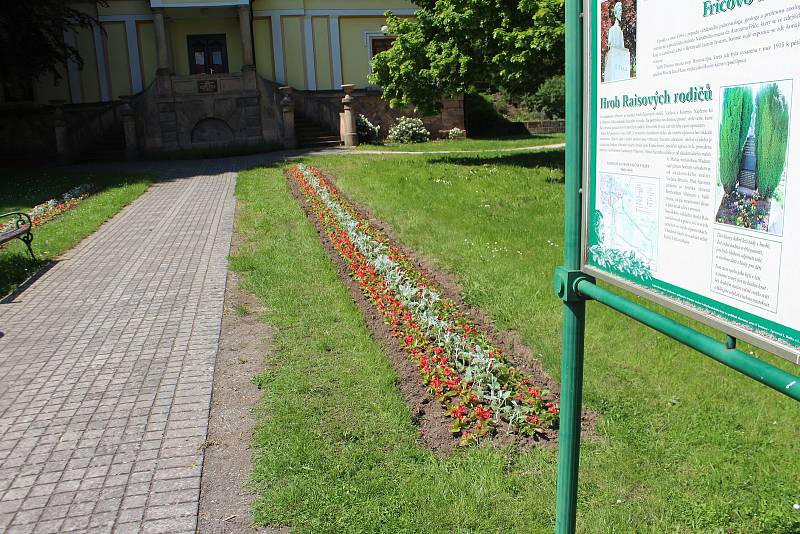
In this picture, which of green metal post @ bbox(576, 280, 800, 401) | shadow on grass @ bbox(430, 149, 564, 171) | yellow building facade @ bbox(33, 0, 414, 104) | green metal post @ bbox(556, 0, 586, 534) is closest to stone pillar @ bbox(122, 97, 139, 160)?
yellow building facade @ bbox(33, 0, 414, 104)

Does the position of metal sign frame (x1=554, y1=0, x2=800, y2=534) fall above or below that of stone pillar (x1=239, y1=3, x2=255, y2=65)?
below

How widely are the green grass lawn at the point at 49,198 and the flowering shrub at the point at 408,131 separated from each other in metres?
10.1

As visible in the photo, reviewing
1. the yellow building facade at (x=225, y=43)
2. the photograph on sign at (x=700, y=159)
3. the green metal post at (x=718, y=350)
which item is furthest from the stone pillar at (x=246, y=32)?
the green metal post at (x=718, y=350)

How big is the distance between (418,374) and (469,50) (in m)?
13.1

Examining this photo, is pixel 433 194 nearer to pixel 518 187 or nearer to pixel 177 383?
pixel 518 187

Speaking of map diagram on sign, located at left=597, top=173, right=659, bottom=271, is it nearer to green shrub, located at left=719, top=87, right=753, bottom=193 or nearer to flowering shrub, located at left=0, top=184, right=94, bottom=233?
green shrub, located at left=719, top=87, right=753, bottom=193

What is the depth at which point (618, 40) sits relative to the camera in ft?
8.03

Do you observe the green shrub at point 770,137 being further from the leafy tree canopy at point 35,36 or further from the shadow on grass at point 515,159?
the leafy tree canopy at point 35,36

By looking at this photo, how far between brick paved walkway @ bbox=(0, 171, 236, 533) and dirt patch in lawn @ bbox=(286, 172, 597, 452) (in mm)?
1415

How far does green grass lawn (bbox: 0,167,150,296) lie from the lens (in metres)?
10.1

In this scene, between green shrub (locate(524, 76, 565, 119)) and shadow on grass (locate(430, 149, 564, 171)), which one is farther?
green shrub (locate(524, 76, 565, 119))

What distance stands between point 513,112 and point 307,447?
29.8 metres

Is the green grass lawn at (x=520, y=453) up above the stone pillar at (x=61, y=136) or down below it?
below

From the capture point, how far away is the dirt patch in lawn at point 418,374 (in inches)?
173
